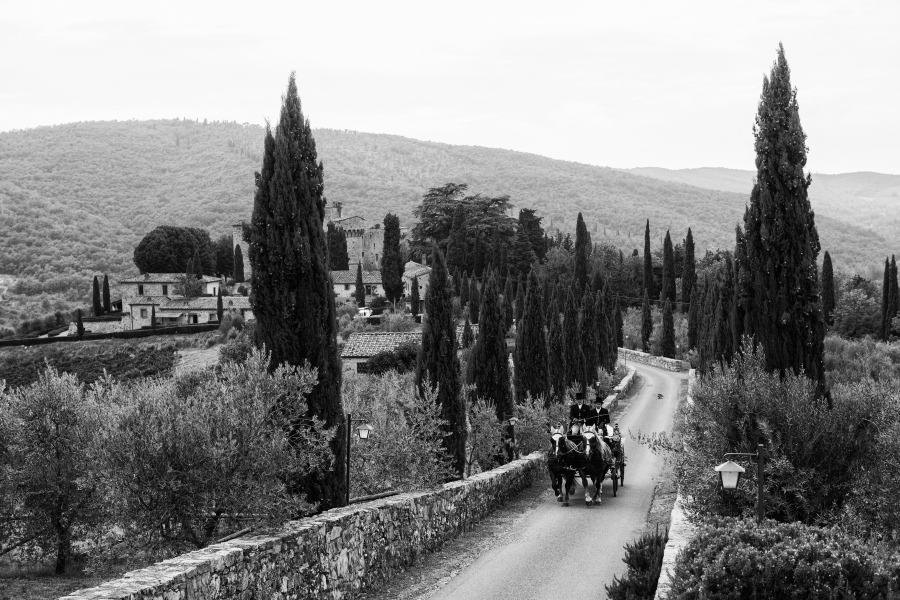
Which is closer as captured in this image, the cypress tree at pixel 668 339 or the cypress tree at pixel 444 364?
the cypress tree at pixel 444 364

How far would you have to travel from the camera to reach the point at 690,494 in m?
12.3

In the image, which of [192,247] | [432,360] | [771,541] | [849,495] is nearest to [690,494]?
[849,495]

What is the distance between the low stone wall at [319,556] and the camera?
8.18m

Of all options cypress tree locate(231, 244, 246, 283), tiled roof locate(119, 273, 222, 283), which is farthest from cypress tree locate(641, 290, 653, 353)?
tiled roof locate(119, 273, 222, 283)

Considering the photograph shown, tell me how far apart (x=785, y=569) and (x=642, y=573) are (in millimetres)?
2611

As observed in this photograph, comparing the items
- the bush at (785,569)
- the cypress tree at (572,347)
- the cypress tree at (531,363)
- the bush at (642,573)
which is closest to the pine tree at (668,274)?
the cypress tree at (572,347)

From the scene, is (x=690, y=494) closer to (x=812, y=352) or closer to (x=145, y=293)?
(x=812, y=352)

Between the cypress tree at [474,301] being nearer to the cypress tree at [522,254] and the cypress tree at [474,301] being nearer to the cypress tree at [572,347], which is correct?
the cypress tree at [522,254]

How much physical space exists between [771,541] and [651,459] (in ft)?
56.3

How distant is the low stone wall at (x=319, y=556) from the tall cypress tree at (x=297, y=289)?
1253 mm

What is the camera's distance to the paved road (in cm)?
1200

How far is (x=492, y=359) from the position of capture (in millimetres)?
24938

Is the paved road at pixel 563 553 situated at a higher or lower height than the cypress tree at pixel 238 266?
higher

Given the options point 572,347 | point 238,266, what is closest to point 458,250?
point 238,266
